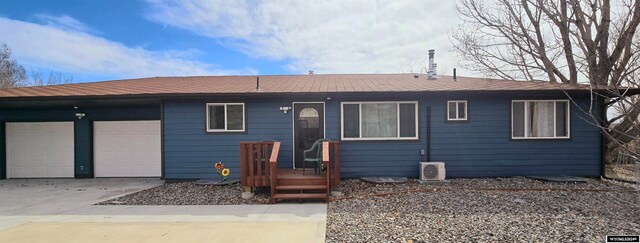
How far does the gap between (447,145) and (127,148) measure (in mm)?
8470

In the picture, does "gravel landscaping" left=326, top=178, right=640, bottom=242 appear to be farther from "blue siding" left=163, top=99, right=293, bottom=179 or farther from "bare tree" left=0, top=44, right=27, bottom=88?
"bare tree" left=0, top=44, right=27, bottom=88

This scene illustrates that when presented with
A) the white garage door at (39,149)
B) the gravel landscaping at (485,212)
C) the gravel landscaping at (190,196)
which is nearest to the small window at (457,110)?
the gravel landscaping at (485,212)

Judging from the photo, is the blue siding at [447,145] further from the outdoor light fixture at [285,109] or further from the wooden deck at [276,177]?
the wooden deck at [276,177]

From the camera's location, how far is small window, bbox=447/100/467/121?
302 inches

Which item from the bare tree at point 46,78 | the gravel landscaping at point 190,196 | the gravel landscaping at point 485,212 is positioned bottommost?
the gravel landscaping at point 190,196

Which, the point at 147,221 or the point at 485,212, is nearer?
the point at 147,221

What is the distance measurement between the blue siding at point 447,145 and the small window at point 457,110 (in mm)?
119

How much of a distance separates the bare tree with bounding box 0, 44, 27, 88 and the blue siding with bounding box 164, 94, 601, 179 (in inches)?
880

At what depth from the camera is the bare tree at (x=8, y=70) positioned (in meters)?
21.5

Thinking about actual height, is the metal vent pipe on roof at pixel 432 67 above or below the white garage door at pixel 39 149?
above

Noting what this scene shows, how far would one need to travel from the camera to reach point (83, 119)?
8867 mm

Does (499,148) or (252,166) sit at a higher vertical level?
(499,148)

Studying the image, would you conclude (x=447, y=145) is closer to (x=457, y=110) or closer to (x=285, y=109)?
(x=457, y=110)

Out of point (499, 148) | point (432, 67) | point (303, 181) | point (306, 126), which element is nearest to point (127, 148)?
point (306, 126)
